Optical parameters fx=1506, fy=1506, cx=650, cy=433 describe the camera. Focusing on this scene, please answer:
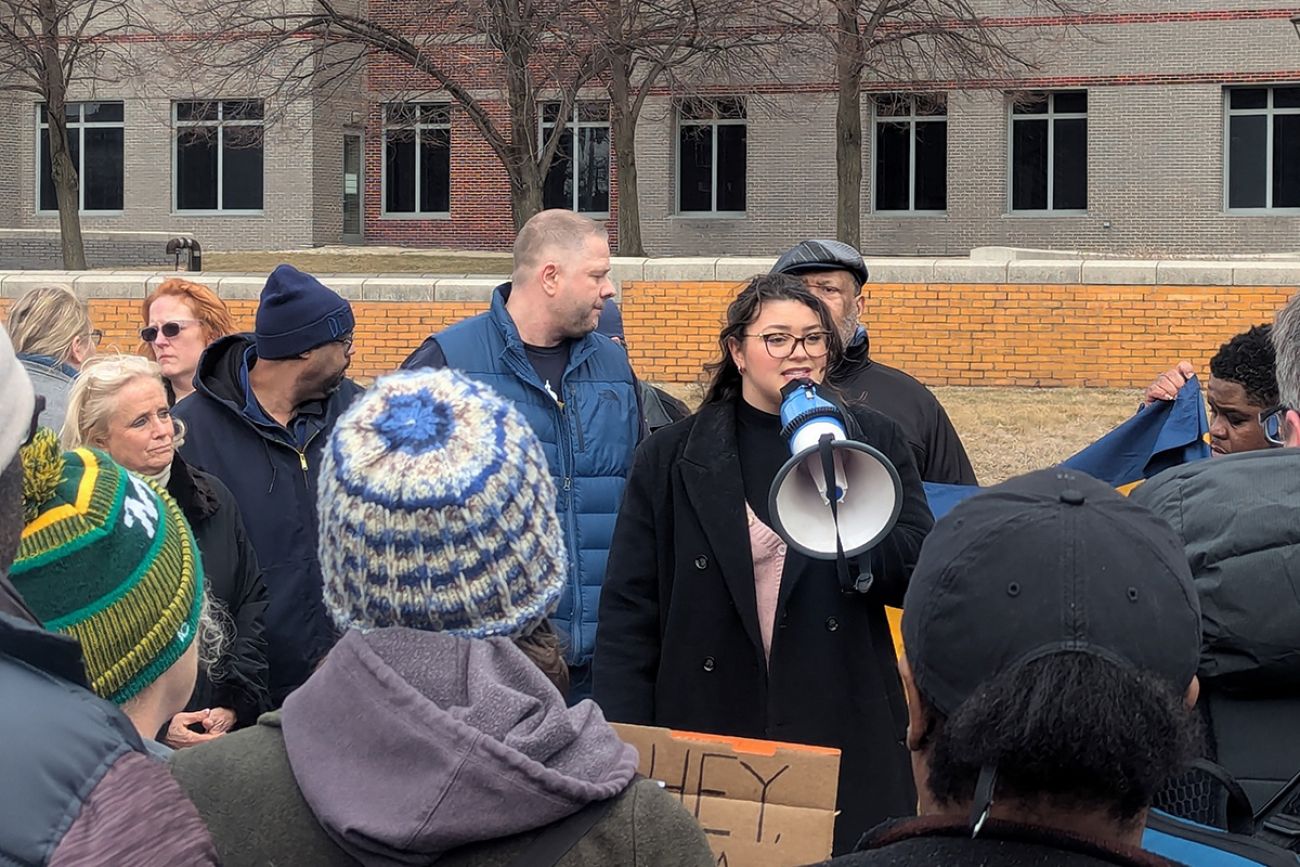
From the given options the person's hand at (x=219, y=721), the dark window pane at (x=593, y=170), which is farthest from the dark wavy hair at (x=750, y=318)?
the dark window pane at (x=593, y=170)

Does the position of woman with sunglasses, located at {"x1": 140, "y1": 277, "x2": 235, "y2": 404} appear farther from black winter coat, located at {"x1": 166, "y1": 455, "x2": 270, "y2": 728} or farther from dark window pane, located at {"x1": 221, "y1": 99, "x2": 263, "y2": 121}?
dark window pane, located at {"x1": 221, "y1": 99, "x2": 263, "y2": 121}

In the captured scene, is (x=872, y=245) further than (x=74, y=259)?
Yes

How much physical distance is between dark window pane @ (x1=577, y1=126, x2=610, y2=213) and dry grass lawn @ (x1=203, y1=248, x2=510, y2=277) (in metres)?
2.29

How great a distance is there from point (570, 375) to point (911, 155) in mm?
29750

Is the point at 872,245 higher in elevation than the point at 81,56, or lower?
lower

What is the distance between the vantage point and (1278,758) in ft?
7.29

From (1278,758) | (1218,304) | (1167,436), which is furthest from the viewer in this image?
(1218,304)

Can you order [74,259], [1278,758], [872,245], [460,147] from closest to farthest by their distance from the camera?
[1278,758] < [74,259] < [872,245] < [460,147]

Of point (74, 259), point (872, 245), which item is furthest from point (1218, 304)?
point (74, 259)

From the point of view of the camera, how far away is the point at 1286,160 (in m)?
31.7

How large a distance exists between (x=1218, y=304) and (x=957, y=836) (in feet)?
49.0

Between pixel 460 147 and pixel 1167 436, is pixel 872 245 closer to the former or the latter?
pixel 460 147

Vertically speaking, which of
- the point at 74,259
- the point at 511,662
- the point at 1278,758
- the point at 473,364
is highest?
the point at 74,259

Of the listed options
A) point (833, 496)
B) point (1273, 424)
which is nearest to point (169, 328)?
point (833, 496)
